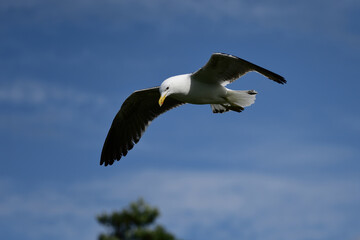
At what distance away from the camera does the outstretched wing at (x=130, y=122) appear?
442 inches

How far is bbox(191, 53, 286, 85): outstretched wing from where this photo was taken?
29.7ft

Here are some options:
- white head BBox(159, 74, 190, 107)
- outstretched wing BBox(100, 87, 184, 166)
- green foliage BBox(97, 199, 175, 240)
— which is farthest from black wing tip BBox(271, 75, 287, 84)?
green foliage BBox(97, 199, 175, 240)

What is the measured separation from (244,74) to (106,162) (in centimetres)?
370

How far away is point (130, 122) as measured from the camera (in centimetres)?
1164

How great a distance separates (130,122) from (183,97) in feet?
7.58

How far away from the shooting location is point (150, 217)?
2623 centimetres

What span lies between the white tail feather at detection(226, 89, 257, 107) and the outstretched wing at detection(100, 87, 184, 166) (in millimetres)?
1563

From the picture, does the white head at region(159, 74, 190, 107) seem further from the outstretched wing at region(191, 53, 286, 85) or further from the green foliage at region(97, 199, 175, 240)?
the green foliage at region(97, 199, 175, 240)

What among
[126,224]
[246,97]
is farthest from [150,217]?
[246,97]

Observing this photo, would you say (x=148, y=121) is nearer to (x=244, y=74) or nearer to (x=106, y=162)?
(x=106, y=162)

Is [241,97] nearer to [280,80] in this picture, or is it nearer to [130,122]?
[280,80]

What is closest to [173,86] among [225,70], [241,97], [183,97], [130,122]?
[183,97]

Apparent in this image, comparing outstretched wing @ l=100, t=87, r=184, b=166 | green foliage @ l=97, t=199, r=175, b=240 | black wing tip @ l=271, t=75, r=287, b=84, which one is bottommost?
black wing tip @ l=271, t=75, r=287, b=84

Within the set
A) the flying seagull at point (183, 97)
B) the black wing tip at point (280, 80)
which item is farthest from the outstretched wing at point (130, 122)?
the black wing tip at point (280, 80)
